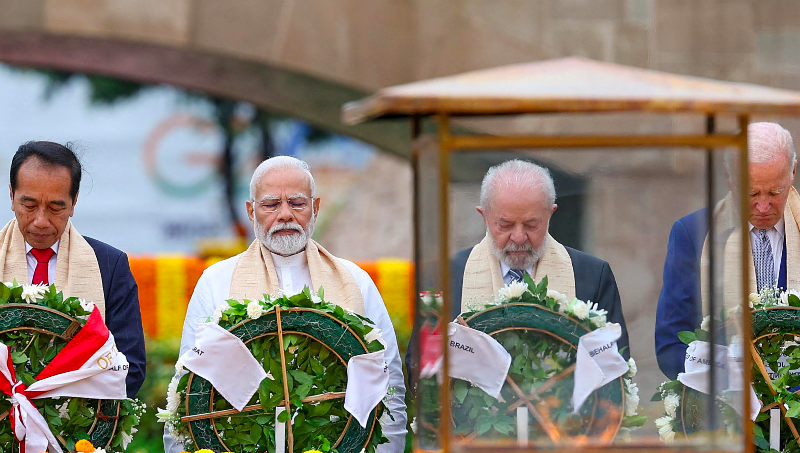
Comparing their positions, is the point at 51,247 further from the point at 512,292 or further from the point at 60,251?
the point at 512,292

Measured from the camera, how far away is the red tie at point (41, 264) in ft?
12.8

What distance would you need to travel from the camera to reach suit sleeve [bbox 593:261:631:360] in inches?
122

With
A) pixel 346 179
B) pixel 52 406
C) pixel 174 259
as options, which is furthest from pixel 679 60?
pixel 346 179

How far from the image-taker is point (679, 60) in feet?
22.7

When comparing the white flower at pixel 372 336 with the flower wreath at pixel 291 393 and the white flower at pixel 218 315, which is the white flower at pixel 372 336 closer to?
the flower wreath at pixel 291 393

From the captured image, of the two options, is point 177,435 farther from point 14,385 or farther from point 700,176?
point 700,176

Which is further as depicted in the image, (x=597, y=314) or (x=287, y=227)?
(x=287, y=227)

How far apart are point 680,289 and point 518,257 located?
50 centimetres

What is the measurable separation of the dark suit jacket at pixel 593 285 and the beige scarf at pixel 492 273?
35mm

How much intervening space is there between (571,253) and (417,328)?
56cm

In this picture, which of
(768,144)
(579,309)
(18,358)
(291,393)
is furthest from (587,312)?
(18,358)

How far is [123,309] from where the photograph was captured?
389cm

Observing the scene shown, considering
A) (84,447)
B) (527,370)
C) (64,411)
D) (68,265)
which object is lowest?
(84,447)

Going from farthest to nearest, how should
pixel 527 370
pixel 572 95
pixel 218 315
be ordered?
1. pixel 218 315
2. pixel 527 370
3. pixel 572 95
